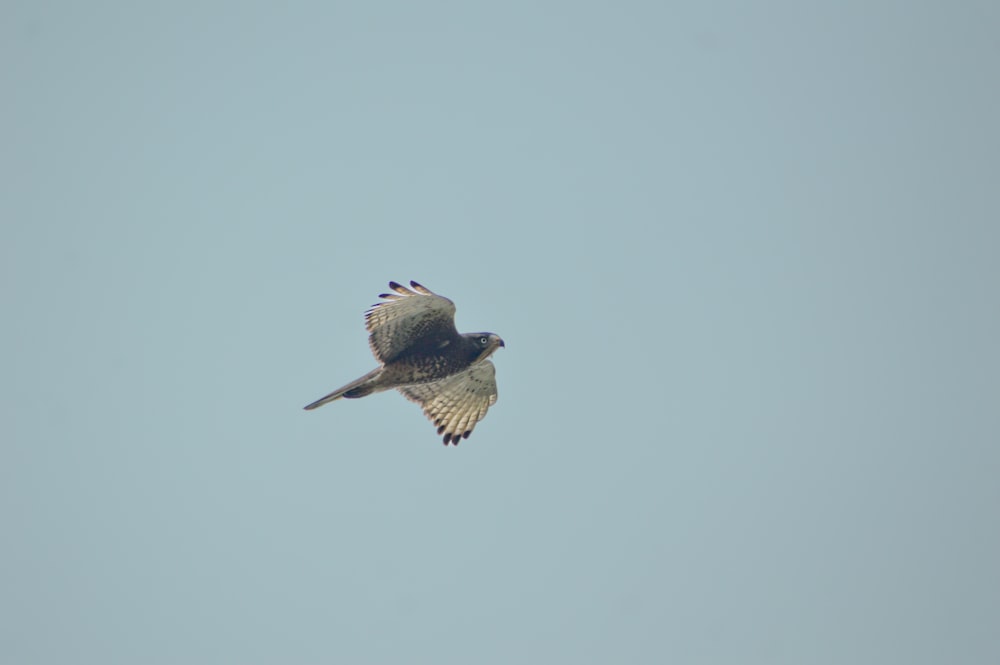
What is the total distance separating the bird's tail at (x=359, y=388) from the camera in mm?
16812

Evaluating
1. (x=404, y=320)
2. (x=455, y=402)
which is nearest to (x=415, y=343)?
(x=404, y=320)

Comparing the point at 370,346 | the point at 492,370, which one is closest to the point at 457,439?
the point at 492,370

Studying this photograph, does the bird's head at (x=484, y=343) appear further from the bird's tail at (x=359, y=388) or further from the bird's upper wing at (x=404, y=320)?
the bird's tail at (x=359, y=388)

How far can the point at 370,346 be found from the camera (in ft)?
58.5

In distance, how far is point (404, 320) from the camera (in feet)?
57.8

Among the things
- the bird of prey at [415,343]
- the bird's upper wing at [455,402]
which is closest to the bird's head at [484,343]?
the bird of prey at [415,343]

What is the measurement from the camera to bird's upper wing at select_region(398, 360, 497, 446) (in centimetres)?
1938

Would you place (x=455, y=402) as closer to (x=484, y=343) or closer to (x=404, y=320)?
(x=484, y=343)

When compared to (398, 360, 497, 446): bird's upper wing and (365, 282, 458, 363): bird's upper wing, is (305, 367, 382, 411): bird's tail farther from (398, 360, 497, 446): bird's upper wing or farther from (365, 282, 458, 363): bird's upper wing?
(398, 360, 497, 446): bird's upper wing

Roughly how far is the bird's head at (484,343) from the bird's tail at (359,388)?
4.69 ft

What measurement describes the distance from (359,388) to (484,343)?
1.97 metres

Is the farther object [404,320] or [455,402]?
[455,402]

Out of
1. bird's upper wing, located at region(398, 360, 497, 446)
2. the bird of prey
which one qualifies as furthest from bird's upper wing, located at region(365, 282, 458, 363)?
bird's upper wing, located at region(398, 360, 497, 446)

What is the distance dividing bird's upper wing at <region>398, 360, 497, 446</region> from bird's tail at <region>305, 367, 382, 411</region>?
1.80 m
